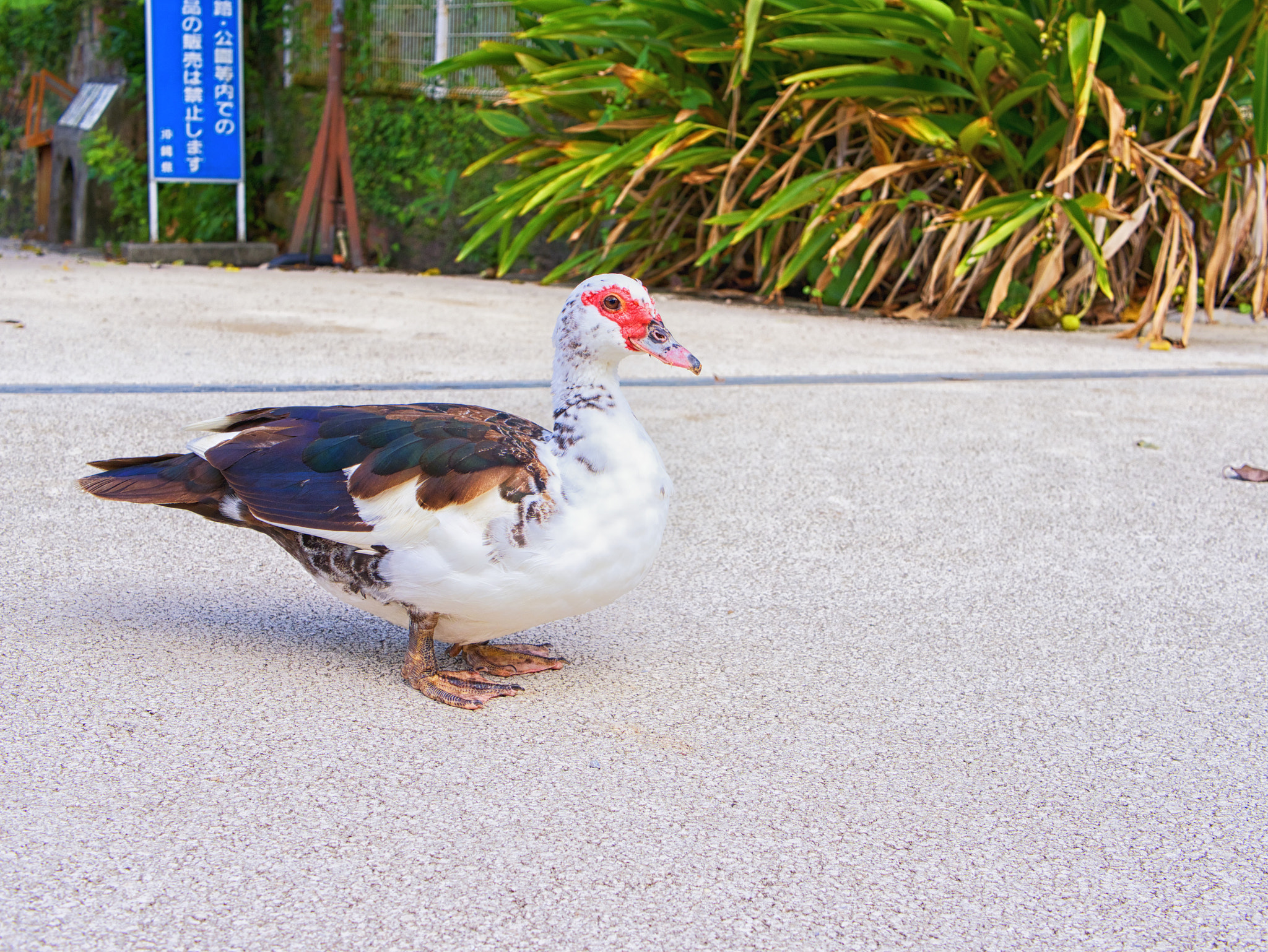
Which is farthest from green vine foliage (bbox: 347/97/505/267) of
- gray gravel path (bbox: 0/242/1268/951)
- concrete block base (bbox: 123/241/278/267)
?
gray gravel path (bbox: 0/242/1268/951)

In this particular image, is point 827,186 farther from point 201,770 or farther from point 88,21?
point 88,21

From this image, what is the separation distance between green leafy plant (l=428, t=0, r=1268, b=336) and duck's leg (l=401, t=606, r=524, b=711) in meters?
4.60

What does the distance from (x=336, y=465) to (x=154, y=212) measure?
8766 millimetres

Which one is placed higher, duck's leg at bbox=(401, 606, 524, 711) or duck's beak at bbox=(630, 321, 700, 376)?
duck's beak at bbox=(630, 321, 700, 376)

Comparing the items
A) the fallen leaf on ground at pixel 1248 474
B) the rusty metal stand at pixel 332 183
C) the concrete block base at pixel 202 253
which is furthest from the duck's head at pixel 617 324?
the concrete block base at pixel 202 253

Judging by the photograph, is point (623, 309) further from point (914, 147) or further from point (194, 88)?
point (194, 88)

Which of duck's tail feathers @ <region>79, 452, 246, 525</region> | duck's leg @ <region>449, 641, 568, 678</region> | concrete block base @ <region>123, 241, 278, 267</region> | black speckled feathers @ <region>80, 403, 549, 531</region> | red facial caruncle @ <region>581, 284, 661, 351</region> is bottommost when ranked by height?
duck's leg @ <region>449, 641, 568, 678</region>

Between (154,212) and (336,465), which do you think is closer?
(336,465)

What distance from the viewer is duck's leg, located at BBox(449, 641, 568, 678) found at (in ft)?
7.41

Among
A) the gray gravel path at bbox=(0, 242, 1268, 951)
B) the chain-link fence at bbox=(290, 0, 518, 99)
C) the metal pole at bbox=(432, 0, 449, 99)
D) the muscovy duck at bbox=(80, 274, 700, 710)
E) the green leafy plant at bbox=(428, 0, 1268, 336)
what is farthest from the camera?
the metal pole at bbox=(432, 0, 449, 99)

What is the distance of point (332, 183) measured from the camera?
985cm

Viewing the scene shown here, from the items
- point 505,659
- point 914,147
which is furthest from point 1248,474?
point 914,147

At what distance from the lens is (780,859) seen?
164 cm

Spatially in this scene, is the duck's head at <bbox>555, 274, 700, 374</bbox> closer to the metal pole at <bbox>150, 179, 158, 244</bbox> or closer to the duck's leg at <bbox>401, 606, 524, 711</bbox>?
the duck's leg at <bbox>401, 606, 524, 711</bbox>
